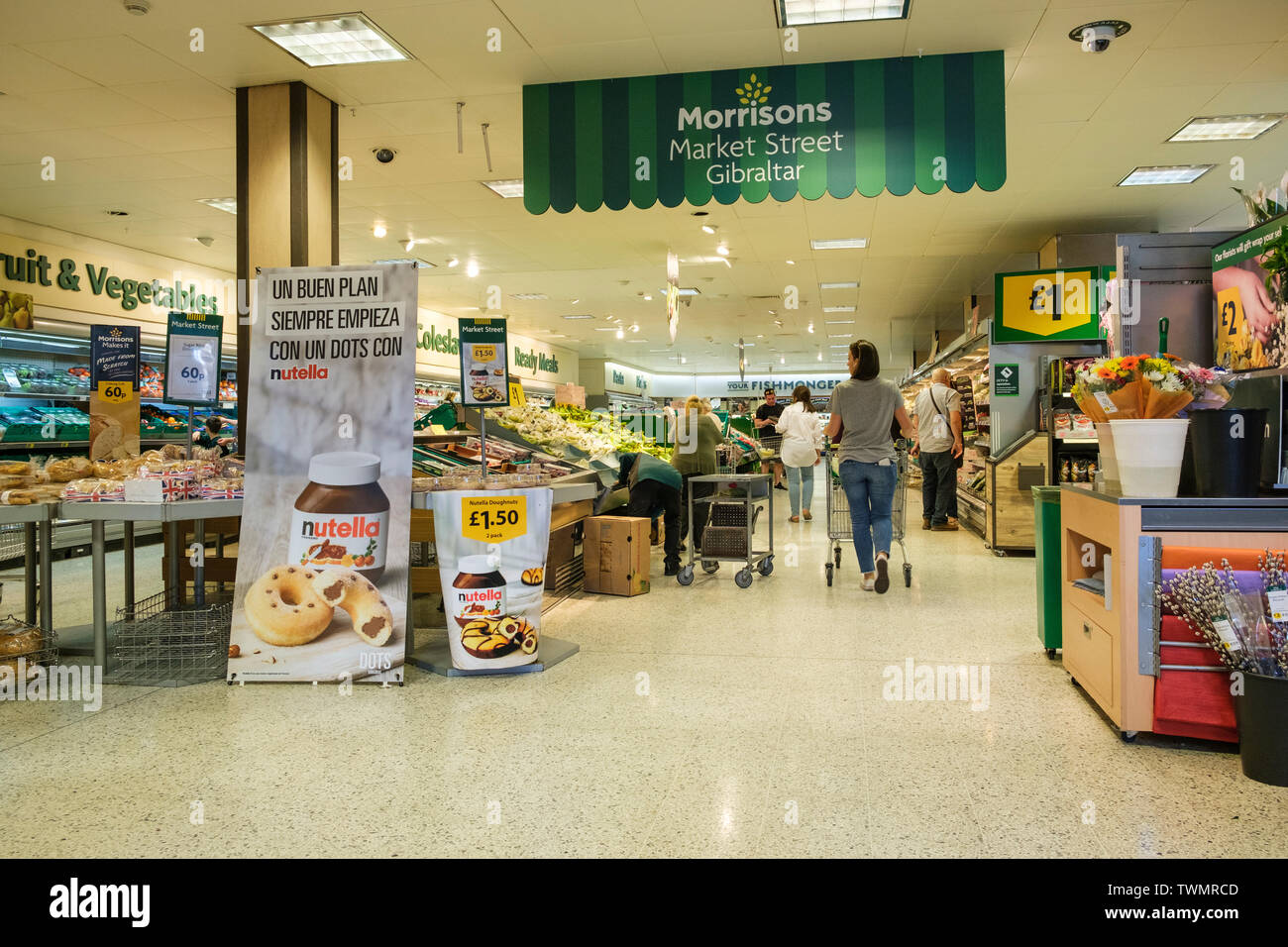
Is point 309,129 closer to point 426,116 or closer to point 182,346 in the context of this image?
point 426,116

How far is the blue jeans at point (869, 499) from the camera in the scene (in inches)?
234

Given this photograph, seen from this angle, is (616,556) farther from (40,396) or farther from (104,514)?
(40,396)

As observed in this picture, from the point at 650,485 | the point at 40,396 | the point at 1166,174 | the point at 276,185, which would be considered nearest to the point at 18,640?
the point at 276,185

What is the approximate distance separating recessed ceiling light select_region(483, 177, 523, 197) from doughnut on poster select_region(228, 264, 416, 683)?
388 cm

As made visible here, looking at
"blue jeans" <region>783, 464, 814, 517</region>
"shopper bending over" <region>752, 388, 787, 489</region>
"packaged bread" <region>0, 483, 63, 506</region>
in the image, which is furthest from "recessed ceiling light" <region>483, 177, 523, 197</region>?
"shopper bending over" <region>752, 388, 787, 489</region>

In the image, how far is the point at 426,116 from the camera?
6.23 m

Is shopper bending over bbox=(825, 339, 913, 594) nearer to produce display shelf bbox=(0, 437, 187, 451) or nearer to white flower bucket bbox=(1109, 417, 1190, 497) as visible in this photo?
white flower bucket bbox=(1109, 417, 1190, 497)

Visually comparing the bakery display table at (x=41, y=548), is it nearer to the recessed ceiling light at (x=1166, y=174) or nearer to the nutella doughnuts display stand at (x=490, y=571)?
the nutella doughnuts display stand at (x=490, y=571)

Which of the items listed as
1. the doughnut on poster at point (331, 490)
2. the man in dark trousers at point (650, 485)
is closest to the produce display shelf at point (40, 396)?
the man in dark trousers at point (650, 485)

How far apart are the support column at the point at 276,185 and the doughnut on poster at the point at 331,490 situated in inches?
55.0

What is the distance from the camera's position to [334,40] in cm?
505

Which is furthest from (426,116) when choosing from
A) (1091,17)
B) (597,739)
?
(597,739)

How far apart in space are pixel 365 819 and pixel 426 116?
5172 mm

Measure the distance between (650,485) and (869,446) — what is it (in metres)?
1.68
